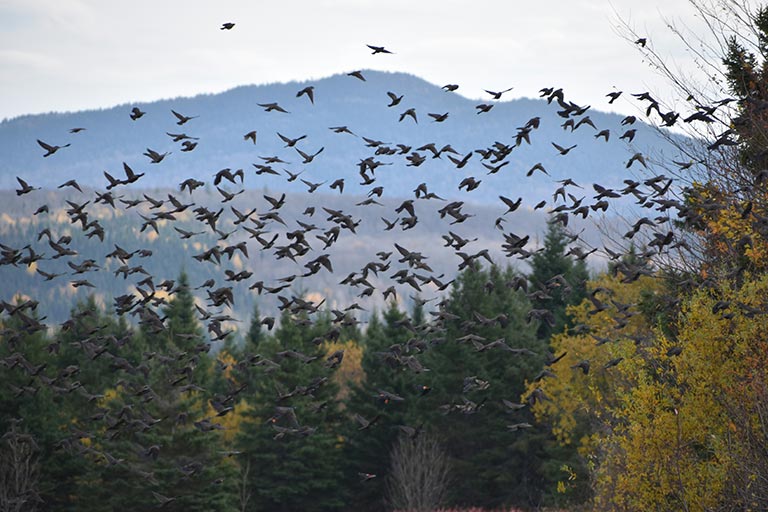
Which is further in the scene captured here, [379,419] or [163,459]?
[379,419]

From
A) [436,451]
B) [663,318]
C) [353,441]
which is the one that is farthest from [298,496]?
[663,318]

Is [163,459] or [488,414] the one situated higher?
[488,414]

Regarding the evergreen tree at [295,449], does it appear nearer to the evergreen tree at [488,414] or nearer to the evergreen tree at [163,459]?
the evergreen tree at [163,459]

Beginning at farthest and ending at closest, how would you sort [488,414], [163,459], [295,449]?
[295,449]
[488,414]
[163,459]

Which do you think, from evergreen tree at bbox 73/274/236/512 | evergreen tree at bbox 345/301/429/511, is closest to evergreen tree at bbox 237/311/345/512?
evergreen tree at bbox 345/301/429/511

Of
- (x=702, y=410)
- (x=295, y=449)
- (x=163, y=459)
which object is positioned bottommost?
(x=295, y=449)

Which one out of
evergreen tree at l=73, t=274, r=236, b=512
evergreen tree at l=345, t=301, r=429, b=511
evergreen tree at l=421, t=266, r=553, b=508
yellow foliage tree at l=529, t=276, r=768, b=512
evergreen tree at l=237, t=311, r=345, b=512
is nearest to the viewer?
yellow foliage tree at l=529, t=276, r=768, b=512

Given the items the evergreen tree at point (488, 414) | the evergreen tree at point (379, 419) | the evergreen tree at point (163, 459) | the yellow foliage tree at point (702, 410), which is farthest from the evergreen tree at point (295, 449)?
the yellow foliage tree at point (702, 410)

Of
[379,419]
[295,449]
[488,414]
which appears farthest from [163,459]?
[488,414]

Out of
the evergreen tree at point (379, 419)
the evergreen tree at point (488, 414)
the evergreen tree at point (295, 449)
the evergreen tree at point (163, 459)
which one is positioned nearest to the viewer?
the evergreen tree at point (163, 459)

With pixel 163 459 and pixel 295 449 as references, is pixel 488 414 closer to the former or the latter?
pixel 295 449

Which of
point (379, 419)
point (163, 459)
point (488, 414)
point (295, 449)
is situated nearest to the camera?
point (163, 459)

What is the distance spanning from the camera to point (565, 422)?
158 feet

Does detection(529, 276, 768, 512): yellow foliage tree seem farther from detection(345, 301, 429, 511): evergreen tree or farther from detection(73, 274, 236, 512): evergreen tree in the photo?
detection(345, 301, 429, 511): evergreen tree
